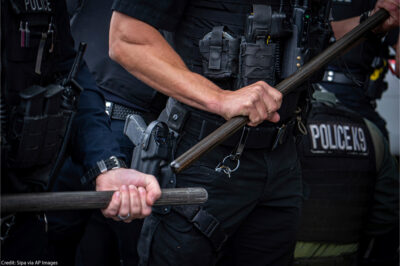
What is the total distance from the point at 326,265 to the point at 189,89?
1747 millimetres

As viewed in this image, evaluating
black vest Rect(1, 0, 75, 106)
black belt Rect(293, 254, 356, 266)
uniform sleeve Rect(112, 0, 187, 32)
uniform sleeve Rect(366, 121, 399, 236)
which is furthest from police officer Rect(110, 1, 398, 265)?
uniform sleeve Rect(366, 121, 399, 236)

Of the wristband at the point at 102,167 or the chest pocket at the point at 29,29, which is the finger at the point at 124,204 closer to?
the wristband at the point at 102,167

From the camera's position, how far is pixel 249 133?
206 centimetres

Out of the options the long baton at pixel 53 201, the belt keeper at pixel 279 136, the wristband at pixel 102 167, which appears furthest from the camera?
the belt keeper at pixel 279 136

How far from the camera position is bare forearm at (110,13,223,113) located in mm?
1922

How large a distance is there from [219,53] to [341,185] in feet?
4.68

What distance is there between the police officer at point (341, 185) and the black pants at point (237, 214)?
0.85 m

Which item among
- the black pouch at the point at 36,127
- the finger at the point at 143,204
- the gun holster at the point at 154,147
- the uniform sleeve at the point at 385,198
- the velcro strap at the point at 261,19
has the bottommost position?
the uniform sleeve at the point at 385,198

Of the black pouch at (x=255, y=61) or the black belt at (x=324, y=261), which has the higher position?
the black pouch at (x=255, y=61)

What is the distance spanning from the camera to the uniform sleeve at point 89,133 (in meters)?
1.81

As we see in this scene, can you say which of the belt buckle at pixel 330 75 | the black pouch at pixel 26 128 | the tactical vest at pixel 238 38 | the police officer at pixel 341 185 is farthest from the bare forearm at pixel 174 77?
the belt buckle at pixel 330 75

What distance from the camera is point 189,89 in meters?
1.92

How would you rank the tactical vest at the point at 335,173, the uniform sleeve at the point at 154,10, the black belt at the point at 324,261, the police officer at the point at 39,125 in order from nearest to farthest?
1. the police officer at the point at 39,125
2. the uniform sleeve at the point at 154,10
3. the tactical vest at the point at 335,173
4. the black belt at the point at 324,261

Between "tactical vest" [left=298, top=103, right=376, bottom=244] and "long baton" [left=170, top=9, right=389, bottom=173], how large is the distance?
2.52 ft
